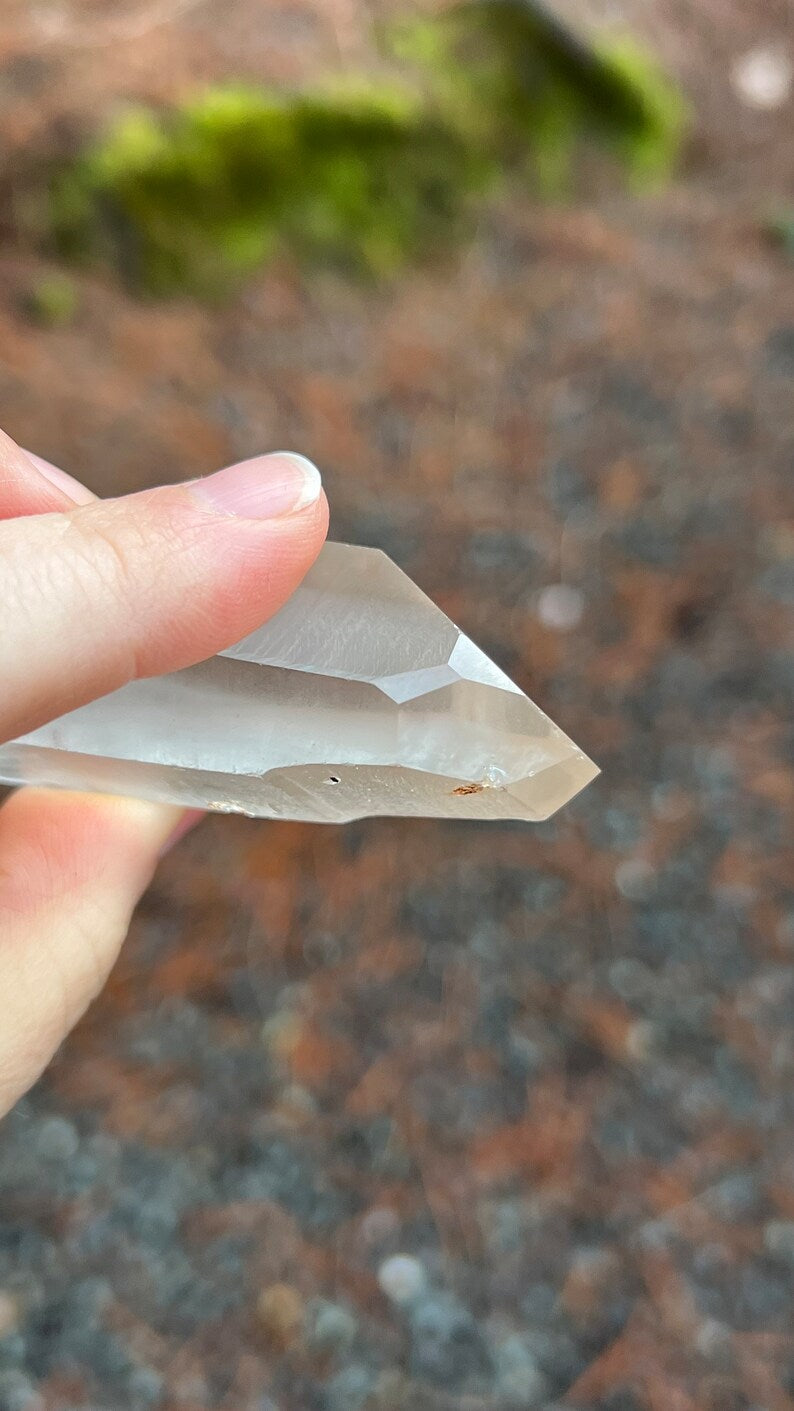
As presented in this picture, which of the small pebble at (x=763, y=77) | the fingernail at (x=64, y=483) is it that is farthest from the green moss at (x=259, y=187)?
the fingernail at (x=64, y=483)

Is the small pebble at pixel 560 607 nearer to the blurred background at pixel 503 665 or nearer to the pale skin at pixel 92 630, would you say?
the blurred background at pixel 503 665

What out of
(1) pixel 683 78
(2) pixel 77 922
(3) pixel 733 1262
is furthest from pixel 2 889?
(1) pixel 683 78

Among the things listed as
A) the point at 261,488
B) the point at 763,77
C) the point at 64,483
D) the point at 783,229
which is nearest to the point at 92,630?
the point at 261,488

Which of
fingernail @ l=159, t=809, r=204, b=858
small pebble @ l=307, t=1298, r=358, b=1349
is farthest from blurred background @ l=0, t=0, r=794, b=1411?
fingernail @ l=159, t=809, r=204, b=858

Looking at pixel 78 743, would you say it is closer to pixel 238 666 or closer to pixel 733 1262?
pixel 238 666

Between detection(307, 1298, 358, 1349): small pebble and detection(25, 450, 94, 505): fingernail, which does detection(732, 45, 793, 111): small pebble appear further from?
detection(307, 1298, 358, 1349): small pebble

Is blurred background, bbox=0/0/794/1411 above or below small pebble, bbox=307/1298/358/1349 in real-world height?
above
